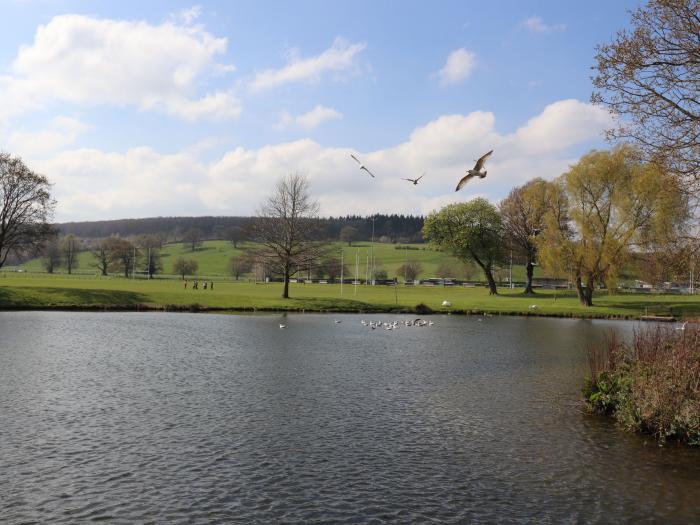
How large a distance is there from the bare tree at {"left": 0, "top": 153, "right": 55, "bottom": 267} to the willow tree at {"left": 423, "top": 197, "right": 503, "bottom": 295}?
5916 cm

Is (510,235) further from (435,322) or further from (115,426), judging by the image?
(115,426)

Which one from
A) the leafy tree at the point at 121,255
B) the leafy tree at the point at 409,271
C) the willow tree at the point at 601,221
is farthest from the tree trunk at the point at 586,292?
the leafy tree at the point at 121,255

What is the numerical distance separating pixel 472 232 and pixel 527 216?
8.98 meters

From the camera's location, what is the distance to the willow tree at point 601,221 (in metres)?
63.8

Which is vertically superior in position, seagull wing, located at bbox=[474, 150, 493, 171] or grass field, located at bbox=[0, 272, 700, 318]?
seagull wing, located at bbox=[474, 150, 493, 171]

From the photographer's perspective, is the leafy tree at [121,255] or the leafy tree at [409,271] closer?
the leafy tree at [409,271]

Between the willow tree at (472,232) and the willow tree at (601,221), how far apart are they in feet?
80.9

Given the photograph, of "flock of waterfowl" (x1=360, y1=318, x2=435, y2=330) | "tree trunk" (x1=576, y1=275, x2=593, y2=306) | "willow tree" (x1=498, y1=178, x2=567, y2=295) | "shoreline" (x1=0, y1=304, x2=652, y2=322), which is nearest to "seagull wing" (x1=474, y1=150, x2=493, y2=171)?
"flock of waterfowl" (x1=360, y1=318, x2=435, y2=330)

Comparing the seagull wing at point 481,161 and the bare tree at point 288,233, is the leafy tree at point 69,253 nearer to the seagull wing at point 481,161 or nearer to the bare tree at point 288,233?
the bare tree at point 288,233

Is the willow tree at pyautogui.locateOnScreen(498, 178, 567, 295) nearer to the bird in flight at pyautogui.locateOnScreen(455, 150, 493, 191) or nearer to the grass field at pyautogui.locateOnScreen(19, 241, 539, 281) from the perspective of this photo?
the grass field at pyautogui.locateOnScreen(19, 241, 539, 281)

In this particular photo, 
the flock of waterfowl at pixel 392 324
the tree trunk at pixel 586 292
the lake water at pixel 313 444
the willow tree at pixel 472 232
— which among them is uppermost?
the willow tree at pixel 472 232

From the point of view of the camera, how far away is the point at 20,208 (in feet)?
230

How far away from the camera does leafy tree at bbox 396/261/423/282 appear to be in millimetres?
151125

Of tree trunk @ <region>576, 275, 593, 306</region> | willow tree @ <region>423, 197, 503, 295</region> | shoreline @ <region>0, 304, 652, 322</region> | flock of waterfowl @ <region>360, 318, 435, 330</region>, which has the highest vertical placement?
willow tree @ <region>423, 197, 503, 295</region>
